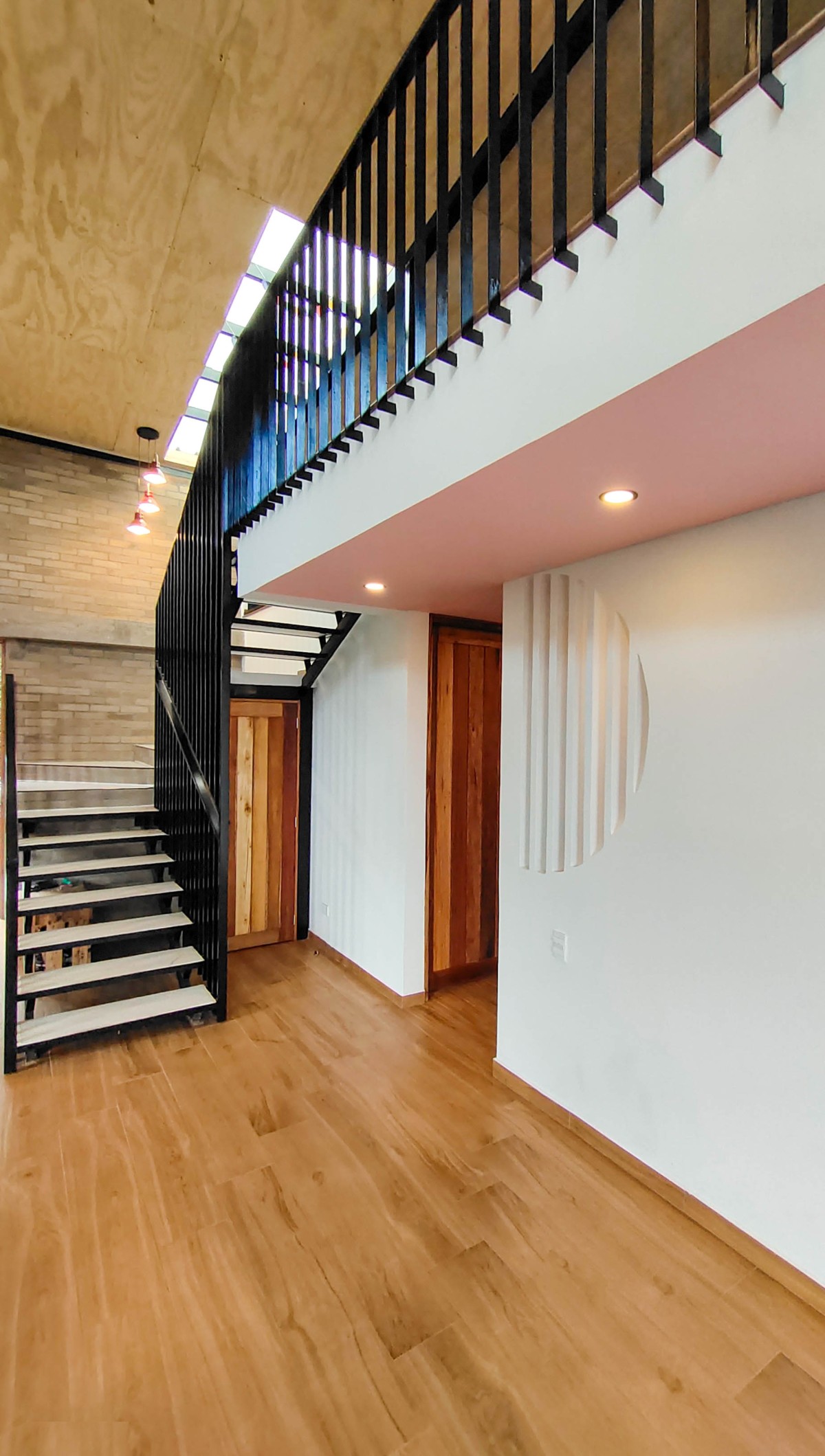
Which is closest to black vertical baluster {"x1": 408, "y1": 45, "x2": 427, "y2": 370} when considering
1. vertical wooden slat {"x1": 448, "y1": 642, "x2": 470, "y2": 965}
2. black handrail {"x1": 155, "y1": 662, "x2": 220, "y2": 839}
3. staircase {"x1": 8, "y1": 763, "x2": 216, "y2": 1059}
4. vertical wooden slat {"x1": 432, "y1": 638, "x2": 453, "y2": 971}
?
vertical wooden slat {"x1": 432, "y1": 638, "x2": 453, "y2": 971}

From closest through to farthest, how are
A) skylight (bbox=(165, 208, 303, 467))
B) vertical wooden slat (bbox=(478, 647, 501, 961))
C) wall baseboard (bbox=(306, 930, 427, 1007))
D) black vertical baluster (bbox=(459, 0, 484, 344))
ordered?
1. black vertical baluster (bbox=(459, 0, 484, 344))
2. skylight (bbox=(165, 208, 303, 467))
3. wall baseboard (bbox=(306, 930, 427, 1007))
4. vertical wooden slat (bbox=(478, 647, 501, 961))

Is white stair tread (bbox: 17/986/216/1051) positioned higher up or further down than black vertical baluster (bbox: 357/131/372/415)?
further down

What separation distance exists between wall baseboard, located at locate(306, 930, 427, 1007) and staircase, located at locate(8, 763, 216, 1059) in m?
0.91

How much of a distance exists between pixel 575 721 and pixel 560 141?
1794 mm

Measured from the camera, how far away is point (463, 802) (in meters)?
3.92

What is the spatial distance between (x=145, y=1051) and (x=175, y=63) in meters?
4.36

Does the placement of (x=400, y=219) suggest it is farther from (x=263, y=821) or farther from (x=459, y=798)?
(x=263, y=821)

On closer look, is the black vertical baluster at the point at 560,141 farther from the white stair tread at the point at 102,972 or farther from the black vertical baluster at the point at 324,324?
the white stair tread at the point at 102,972

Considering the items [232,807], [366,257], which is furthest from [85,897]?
[366,257]

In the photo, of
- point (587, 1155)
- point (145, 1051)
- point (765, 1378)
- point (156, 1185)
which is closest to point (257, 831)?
point (145, 1051)

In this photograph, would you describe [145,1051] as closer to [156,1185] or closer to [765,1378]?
[156,1185]

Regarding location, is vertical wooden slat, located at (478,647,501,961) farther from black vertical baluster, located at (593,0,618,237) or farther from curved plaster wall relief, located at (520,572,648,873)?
black vertical baluster, located at (593,0,618,237)

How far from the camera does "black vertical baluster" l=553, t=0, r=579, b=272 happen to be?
4.08ft

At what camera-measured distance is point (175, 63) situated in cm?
250
